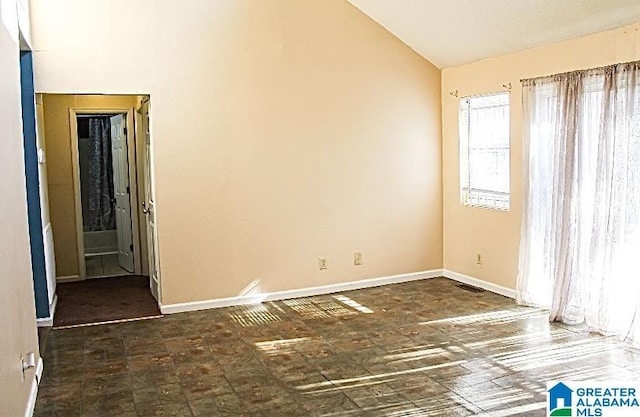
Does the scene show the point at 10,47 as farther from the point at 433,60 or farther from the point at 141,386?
the point at 433,60

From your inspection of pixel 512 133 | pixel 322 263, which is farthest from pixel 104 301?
pixel 512 133

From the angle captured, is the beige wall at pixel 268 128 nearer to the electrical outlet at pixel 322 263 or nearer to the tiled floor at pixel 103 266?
the electrical outlet at pixel 322 263

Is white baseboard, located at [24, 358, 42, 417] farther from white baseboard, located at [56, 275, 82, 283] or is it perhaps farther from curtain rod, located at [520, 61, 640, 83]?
curtain rod, located at [520, 61, 640, 83]

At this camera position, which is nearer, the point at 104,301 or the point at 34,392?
the point at 34,392

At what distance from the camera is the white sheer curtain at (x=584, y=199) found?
14.9ft

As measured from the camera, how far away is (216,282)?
586cm

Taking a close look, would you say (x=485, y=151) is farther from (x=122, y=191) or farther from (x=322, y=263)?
(x=122, y=191)

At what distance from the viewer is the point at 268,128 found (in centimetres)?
594

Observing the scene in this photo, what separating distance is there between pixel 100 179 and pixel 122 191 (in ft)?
5.98

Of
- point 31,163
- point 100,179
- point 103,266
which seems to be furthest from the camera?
point 100,179

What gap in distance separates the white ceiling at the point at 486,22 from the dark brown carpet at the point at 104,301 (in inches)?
141

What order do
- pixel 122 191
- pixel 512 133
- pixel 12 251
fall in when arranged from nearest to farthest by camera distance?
1. pixel 12 251
2. pixel 512 133
3. pixel 122 191

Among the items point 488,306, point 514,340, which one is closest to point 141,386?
point 514,340

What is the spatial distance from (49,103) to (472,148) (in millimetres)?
4578
